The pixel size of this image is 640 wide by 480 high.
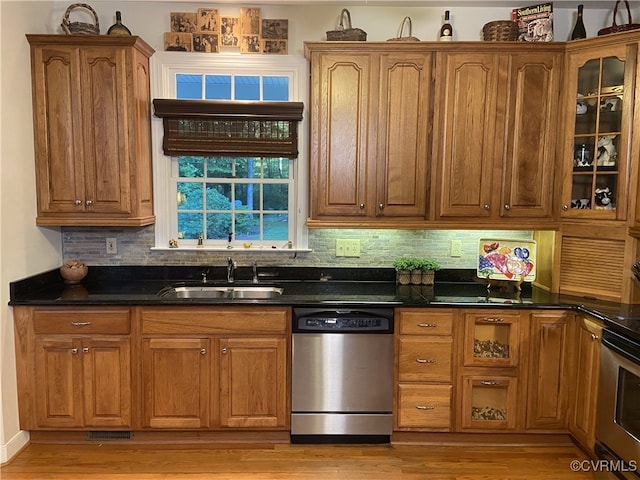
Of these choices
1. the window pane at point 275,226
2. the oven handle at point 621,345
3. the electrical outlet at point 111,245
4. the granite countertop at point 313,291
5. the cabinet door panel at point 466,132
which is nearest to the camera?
the oven handle at point 621,345

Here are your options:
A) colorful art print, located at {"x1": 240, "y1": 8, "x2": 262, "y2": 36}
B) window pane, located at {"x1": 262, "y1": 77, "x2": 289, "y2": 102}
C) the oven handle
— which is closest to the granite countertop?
the oven handle

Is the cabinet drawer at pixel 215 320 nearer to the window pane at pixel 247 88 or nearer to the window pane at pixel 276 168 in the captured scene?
the window pane at pixel 276 168

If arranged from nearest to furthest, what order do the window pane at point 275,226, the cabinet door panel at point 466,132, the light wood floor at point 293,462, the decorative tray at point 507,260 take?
the light wood floor at point 293,462
the cabinet door panel at point 466,132
the decorative tray at point 507,260
the window pane at point 275,226

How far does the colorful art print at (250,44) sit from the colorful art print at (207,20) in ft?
0.64

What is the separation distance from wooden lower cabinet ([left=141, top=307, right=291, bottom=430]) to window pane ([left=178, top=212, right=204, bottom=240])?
0.78 m

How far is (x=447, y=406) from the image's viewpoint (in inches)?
110

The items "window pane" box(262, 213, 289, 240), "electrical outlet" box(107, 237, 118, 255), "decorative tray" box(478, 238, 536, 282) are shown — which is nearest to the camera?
"decorative tray" box(478, 238, 536, 282)

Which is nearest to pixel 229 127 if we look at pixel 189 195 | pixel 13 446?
pixel 189 195

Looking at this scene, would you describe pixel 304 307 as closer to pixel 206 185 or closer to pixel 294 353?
pixel 294 353

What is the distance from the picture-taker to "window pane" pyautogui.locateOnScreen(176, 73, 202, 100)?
3.20m

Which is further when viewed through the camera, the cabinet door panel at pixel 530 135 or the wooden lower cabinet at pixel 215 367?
the cabinet door panel at pixel 530 135

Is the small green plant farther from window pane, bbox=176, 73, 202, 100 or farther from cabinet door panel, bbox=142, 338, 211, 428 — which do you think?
window pane, bbox=176, 73, 202, 100

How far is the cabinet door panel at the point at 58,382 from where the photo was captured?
2.70 metres

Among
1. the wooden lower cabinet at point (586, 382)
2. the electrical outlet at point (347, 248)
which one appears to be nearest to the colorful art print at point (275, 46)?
the electrical outlet at point (347, 248)
